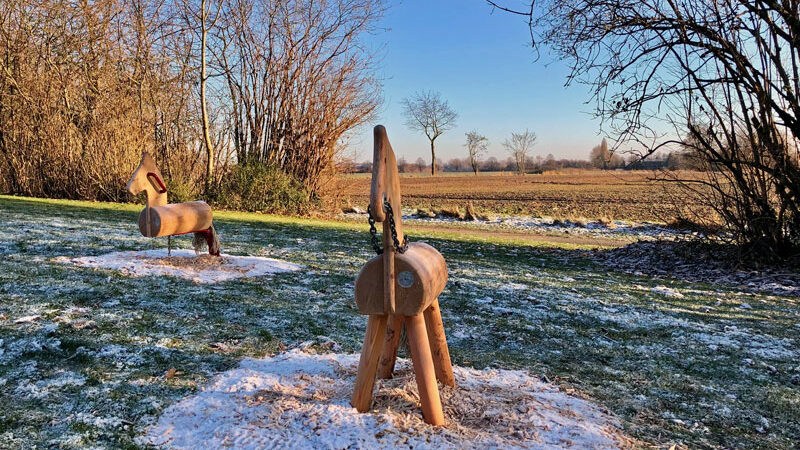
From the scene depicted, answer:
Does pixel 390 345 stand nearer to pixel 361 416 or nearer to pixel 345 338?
pixel 361 416

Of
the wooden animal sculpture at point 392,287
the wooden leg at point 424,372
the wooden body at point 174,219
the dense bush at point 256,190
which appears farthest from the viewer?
the dense bush at point 256,190

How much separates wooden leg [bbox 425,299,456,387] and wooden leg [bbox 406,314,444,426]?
37cm

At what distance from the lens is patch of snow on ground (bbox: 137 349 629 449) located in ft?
8.66

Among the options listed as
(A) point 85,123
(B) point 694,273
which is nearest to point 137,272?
(B) point 694,273

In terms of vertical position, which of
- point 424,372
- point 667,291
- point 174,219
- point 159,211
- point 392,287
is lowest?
point 667,291

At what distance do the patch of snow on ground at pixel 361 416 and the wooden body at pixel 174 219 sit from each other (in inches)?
133

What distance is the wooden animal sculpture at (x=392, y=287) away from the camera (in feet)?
8.59

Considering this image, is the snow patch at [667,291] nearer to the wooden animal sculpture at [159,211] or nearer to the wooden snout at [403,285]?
the wooden snout at [403,285]

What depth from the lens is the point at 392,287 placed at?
2.69 m

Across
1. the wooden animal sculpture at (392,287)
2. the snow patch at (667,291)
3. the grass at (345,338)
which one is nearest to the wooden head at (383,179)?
the wooden animal sculpture at (392,287)

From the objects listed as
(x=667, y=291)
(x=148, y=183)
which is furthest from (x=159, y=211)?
(x=667, y=291)

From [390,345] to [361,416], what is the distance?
50 cm

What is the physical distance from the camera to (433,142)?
66938 mm

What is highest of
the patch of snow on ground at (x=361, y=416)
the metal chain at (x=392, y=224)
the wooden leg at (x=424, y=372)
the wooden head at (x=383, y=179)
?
the wooden head at (x=383, y=179)
